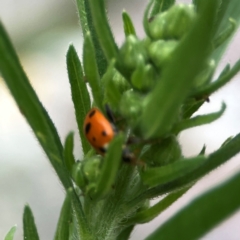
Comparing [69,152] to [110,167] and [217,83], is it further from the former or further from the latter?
[217,83]

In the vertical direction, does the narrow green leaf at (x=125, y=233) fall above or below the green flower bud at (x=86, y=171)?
below

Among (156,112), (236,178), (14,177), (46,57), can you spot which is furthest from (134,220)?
(46,57)

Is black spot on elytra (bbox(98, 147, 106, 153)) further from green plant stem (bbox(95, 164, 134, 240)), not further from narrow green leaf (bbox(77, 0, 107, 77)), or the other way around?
narrow green leaf (bbox(77, 0, 107, 77))

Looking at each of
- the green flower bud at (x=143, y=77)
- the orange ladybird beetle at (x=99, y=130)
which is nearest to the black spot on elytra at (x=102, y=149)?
the orange ladybird beetle at (x=99, y=130)

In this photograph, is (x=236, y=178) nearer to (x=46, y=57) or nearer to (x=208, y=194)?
(x=208, y=194)

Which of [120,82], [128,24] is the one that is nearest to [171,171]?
[120,82]

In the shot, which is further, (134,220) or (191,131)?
(191,131)

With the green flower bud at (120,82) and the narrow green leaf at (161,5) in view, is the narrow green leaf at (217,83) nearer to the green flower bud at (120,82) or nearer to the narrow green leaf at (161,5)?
the green flower bud at (120,82)
